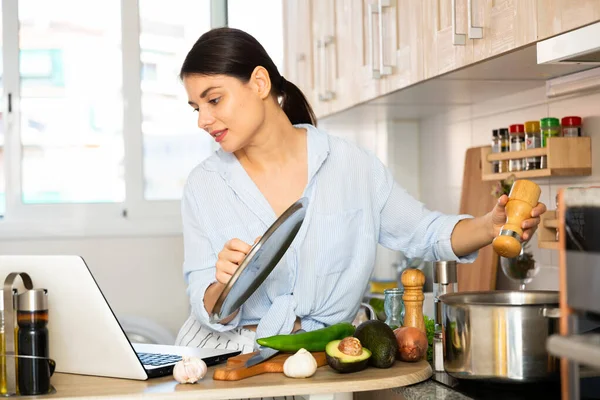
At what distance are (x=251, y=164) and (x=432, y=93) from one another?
736mm

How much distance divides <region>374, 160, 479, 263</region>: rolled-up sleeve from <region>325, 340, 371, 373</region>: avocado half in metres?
0.46

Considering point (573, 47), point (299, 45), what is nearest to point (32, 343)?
point (573, 47)

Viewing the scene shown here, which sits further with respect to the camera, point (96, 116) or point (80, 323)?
point (96, 116)

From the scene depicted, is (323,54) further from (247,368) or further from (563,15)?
(247,368)

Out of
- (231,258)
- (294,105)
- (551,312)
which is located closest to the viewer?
(551,312)

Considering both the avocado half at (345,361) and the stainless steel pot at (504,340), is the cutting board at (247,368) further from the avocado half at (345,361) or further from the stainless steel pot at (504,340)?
the stainless steel pot at (504,340)

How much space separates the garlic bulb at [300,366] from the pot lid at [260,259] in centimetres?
14

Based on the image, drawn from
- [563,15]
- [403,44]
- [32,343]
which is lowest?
[32,343]

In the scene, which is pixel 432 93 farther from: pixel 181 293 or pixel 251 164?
pixel 181 293

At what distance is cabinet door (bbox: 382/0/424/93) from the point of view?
2.10 metres

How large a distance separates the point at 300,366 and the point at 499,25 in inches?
30.8

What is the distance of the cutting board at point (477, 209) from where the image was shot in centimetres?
244

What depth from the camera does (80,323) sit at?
4.52 ft

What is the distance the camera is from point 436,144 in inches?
122
